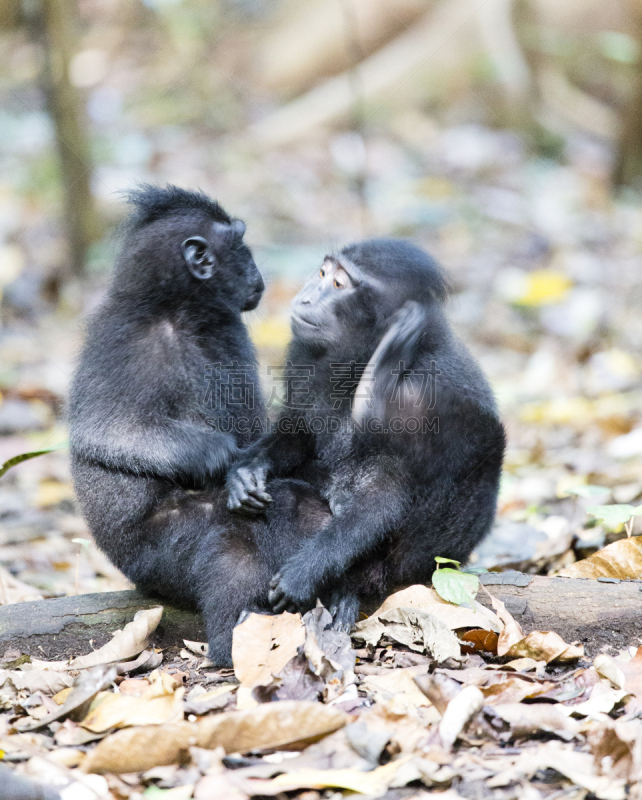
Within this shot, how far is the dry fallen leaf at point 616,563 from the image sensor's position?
4.33 meters

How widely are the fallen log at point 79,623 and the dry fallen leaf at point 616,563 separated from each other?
6.50 ft

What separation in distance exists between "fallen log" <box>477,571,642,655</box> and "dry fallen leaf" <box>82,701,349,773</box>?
1.34m

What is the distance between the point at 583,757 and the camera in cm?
284

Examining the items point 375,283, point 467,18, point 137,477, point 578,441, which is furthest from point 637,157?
point 137,477

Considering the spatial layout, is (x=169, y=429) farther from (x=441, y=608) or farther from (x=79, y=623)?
(x=441, y=608)

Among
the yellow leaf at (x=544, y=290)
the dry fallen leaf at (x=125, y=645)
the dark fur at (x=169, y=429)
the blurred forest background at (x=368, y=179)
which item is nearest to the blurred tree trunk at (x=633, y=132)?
the blurred forest background at (x=368, y=179)

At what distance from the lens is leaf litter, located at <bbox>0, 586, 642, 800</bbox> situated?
9.16 ft

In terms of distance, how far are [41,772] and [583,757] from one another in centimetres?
184

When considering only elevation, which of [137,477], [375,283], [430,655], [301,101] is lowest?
[430,655]

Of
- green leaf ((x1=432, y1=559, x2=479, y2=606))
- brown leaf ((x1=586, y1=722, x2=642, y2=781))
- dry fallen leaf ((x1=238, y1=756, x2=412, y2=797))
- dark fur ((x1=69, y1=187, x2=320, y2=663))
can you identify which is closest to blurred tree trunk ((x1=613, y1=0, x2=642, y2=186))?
dark fur ((x1=69, y1=187, x2=320, y2=663))

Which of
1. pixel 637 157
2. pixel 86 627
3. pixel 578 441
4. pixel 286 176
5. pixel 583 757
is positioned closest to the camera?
pixel 583 757

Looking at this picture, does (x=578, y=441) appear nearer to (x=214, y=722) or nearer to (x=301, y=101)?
(x=214, y=722)

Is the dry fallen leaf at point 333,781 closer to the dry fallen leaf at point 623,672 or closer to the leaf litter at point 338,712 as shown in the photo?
the leaf litter at point 338,712

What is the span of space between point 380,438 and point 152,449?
1129 mm
